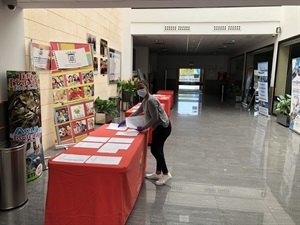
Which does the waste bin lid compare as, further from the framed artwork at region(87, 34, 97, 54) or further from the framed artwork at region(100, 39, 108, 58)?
the framed artwork at region(100, 39, 108, 58)

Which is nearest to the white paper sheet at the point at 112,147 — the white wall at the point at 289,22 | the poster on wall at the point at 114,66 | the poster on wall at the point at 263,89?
the poster on wall at the point at 114,66

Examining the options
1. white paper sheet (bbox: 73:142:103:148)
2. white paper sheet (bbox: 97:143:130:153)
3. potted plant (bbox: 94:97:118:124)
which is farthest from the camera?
potted plant (bbox: 94:97:118:124)

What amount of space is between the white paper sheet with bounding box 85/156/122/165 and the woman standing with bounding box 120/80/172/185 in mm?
892

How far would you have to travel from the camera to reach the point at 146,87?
2963 millimetres

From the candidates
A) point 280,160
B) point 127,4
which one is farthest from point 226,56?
point 127,4

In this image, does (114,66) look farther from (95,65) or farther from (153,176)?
(153,176)

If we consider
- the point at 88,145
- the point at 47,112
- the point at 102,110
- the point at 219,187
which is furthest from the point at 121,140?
the point at 102,110

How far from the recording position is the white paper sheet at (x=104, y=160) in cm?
201

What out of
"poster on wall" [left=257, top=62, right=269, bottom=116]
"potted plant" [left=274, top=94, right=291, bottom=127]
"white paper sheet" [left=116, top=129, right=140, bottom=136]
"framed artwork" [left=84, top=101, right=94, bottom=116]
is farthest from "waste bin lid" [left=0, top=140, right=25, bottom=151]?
"poster on wall" [left=257, top=62, right=269, bottom=116]

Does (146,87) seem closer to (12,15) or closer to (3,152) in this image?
(3,152)

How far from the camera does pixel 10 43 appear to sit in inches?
129

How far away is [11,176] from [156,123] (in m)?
1.68

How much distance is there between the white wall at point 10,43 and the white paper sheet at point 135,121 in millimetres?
1591

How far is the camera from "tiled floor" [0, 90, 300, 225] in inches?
99.8
